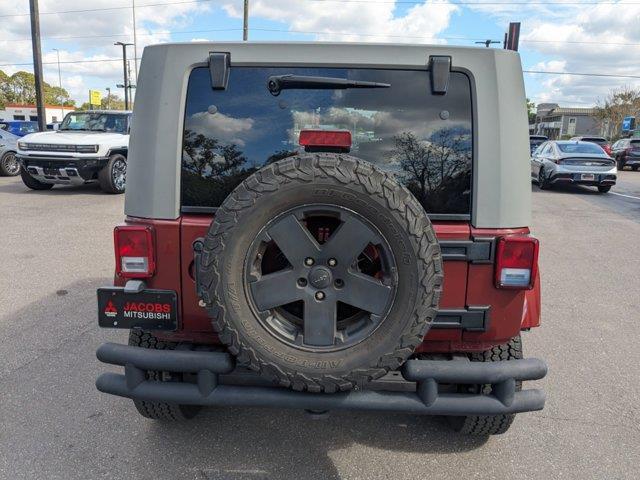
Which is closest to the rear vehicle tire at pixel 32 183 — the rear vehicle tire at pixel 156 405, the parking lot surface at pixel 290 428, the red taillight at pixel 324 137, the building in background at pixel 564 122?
the parking lot surface at pixel 290 428

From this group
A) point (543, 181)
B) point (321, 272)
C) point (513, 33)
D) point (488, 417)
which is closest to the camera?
point (321, 272)

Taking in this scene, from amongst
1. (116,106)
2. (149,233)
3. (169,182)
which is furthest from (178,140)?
(116,106)

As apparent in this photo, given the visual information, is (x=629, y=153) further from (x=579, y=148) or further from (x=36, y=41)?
(x=36, y=41)

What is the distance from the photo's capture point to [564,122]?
8675 cm

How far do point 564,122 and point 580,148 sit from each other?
81233 millimetres

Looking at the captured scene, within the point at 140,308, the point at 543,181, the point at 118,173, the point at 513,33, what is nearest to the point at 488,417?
the point at 140,308

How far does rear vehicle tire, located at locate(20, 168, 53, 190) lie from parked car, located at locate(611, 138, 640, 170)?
81.7ft

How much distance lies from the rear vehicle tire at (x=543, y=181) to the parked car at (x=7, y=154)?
15.9m

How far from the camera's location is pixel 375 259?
88.6 inches

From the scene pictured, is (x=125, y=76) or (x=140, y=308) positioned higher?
(x=125, y=76)

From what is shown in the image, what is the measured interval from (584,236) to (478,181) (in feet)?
25.1

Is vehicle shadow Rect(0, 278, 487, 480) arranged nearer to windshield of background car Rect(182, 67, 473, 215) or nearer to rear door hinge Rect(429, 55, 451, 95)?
windshield of background car Rect(182, 67, 473, 215)

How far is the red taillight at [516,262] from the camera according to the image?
2.30 m

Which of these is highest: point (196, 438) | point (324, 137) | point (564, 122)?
point (564, 122)
